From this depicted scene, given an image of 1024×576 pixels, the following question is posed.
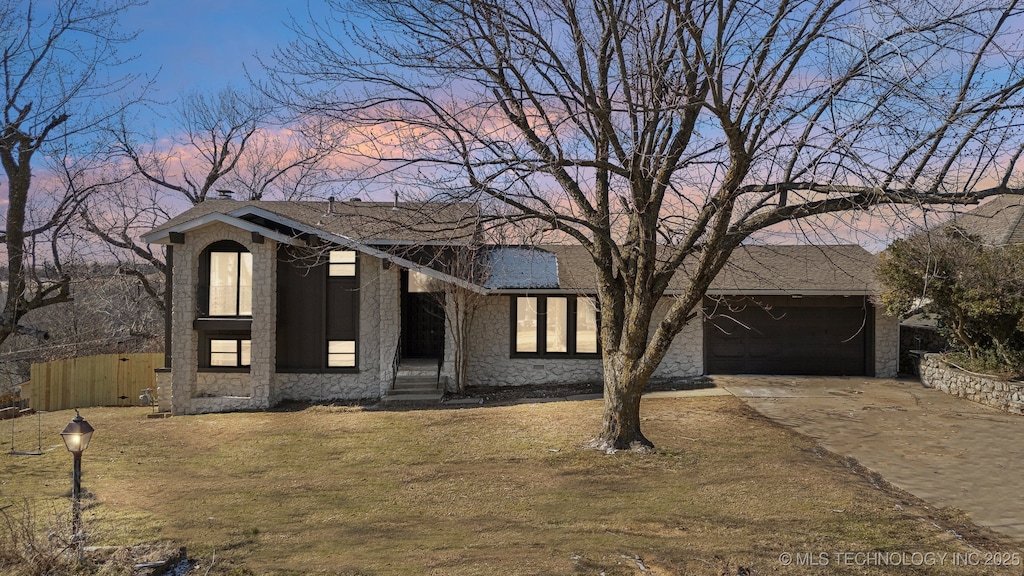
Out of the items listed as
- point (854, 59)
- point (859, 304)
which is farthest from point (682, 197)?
point (859, 304)

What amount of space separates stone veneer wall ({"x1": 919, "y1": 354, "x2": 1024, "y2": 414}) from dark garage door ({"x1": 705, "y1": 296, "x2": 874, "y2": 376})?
1629 millimetres

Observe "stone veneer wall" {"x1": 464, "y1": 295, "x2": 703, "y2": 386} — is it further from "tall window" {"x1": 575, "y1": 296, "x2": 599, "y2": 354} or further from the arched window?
the arched window

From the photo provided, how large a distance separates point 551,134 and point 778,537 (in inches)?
242

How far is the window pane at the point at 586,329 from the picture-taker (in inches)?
686

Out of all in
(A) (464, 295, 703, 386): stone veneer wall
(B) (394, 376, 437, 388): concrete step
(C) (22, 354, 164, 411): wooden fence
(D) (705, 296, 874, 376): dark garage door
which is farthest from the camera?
(C) (22, 354, 164, 411): wooden fence

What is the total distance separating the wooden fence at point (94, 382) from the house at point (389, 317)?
4.02 metres

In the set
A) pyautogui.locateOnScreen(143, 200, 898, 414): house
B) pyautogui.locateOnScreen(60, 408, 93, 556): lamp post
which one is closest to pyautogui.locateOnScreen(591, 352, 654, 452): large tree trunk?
pyautogui.locateOnScreen(143, 200, 898, 414): house

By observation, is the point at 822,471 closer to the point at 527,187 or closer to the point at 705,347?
the point at 527,187

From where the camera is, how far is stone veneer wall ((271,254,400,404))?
16094mm

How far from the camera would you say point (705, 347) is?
1766 cm

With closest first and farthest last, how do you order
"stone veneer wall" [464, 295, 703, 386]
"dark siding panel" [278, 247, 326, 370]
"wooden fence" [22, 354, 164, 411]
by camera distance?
"dark siding panel" [278, 247, 326, 370]
"stone veneer wall" [464, 295, 703, 386]
"wooden fence" [22, 354, 164, 411]

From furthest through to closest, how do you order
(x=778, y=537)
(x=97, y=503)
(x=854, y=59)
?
(x=97, y=503), (x=854, y=59), (x=778, y=537)

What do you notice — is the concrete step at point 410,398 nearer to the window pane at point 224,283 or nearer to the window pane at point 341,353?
the window pane at point 341,353

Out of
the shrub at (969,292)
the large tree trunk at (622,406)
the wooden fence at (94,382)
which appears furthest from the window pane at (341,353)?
the shrub at (969,292)
